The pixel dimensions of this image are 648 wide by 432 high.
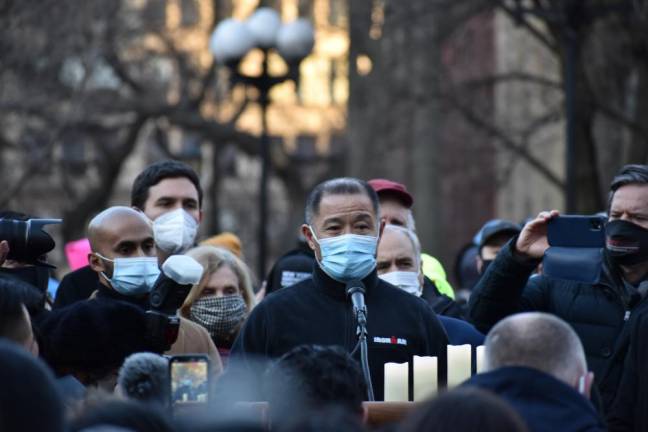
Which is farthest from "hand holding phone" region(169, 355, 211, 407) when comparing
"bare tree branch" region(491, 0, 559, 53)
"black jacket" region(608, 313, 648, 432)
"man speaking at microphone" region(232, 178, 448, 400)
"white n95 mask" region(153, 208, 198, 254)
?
"bare tree branch" region(491, 0, 559, 53)

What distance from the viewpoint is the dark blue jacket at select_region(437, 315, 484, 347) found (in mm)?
7781

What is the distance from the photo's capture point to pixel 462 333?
25.7ft

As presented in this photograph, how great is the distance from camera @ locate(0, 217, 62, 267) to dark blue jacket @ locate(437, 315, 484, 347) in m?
2.00

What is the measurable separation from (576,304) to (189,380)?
2680 millimetres

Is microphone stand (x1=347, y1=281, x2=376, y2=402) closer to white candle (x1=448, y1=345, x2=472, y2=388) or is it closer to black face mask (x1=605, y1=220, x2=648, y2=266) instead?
white candle (x1=448, y1=345, x2=472, y2=388)

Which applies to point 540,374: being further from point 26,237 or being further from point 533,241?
point 26,237

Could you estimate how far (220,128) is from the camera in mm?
30031

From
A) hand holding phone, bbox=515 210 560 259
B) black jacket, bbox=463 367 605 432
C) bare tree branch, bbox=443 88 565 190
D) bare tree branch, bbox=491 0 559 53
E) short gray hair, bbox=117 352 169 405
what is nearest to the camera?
black jacket, bbox=463 367 605 432

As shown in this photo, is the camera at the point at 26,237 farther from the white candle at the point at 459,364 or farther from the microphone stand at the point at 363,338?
the white candle at the point at 459,364

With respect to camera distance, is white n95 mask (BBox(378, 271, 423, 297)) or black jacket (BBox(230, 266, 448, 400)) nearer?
black jacket (BBox(230, 266, 448, 400))

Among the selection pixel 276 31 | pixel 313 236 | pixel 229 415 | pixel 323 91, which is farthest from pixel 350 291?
pixel 323 91

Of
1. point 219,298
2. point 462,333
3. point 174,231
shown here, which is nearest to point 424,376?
point 462,333

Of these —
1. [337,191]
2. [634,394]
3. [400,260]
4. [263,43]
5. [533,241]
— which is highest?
[263,43]

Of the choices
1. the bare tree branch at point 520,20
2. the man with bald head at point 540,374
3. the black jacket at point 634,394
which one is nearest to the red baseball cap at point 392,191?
the black jacket at point 634,394
